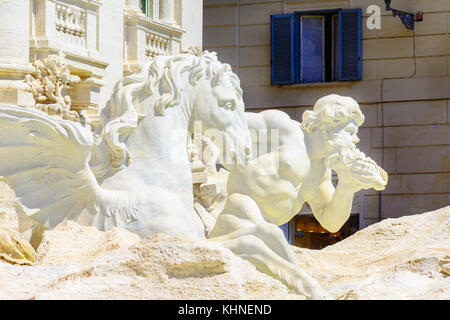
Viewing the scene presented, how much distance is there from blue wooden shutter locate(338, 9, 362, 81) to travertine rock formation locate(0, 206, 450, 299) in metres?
10.3

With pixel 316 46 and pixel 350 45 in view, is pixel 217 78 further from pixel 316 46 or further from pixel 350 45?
pixel 316 46

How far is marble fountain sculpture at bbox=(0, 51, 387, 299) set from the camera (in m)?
5.31

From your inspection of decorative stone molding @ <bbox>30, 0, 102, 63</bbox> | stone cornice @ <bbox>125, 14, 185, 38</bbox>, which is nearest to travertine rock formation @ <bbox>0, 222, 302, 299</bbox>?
decorative stone molding @ <bbox>30, 0, 102, 63</bbox>

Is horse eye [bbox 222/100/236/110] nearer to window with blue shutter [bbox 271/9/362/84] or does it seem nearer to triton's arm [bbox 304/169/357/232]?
triton's arm [bbox 304/169/357/232]

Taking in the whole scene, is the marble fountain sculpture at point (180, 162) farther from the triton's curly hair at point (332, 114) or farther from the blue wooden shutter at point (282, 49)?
the blue wooden shutter at point (282, 49)

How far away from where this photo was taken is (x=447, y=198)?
15.3 m

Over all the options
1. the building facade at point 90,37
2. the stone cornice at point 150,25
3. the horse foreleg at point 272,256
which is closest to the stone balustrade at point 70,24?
the building facade at point 90,37

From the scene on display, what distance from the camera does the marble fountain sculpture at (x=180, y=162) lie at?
5312mm

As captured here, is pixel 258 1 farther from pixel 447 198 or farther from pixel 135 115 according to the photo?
pixel 135 115

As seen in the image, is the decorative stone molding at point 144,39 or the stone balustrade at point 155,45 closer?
the decorative stone molding at point 144,39

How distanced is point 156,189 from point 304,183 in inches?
40.6

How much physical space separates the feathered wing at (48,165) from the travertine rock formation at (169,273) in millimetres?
106
